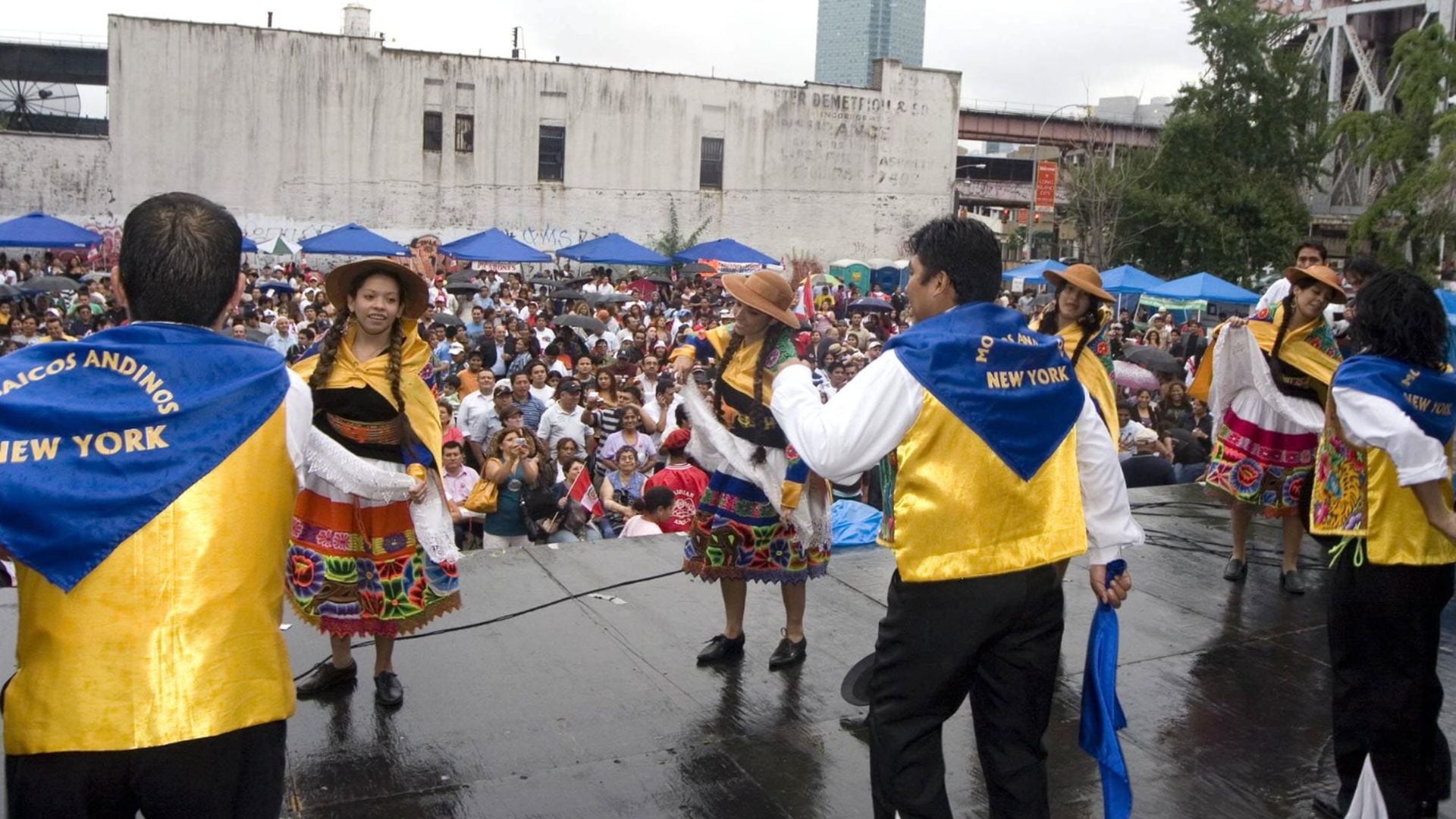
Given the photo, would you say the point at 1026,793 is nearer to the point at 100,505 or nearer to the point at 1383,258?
the point at 100,505

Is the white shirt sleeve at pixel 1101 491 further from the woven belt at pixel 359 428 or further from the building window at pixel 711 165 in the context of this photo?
the building window at pixel 711 165

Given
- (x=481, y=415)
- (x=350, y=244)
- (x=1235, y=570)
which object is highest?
(x=350, y=244)

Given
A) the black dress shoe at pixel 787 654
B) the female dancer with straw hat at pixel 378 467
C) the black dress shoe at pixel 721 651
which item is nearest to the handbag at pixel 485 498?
the black dress shoe at pixel 721 651

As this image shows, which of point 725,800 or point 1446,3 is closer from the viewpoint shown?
point 725,800

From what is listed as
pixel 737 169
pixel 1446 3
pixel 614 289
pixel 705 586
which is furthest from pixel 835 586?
pixel 1446 3

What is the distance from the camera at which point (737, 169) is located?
37.4 meters

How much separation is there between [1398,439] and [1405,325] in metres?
0.41

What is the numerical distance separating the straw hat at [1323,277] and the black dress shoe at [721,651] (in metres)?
3.16

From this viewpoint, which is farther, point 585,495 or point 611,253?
point 611,253

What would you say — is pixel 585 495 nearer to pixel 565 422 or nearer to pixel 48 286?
pixel 565 422

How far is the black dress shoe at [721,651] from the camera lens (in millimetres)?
5191

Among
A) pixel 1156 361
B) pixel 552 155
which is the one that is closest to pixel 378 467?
pixel 1156 361

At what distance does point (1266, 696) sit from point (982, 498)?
269 cm

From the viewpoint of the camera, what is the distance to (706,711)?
470 centimetres
